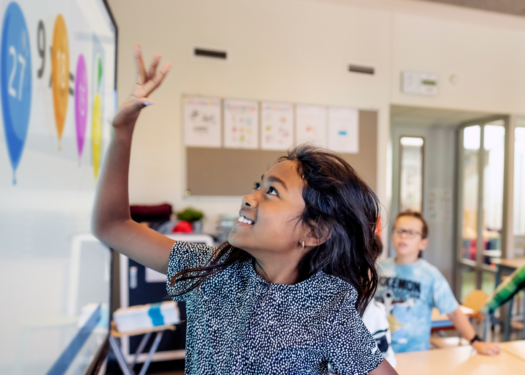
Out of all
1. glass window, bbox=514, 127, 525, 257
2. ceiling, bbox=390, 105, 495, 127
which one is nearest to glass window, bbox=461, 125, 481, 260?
ceiling, bbox=390, 105, 495, 127

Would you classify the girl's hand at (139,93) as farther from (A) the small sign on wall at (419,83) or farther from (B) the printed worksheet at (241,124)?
(A) the small sign on wall at (419,83)

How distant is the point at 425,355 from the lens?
62.3 inches

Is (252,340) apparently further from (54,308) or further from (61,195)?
(61,195)

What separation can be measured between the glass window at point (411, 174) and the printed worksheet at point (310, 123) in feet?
4.68

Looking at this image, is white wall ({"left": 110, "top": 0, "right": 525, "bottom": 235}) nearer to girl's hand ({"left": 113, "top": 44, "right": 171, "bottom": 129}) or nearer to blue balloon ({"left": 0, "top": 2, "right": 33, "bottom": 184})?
blue balloon ({"left": 0, "top": 2, "right": 33, "bottom": 184})

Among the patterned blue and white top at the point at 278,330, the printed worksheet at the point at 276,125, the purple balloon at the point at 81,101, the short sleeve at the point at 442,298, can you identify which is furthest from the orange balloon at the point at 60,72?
the printed worksheet at the point at 276,125

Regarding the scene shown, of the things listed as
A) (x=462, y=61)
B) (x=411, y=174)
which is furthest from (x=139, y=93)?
(x=411, y=174)

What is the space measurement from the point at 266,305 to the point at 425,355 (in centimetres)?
113

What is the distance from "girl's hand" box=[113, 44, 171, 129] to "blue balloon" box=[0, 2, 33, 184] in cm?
26

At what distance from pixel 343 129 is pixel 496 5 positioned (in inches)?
85.9

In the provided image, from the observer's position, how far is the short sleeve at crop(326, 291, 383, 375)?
75 centimetres

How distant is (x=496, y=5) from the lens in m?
1.38

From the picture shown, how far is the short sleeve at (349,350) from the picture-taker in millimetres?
751

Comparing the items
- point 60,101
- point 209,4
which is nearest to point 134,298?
point 60,101
